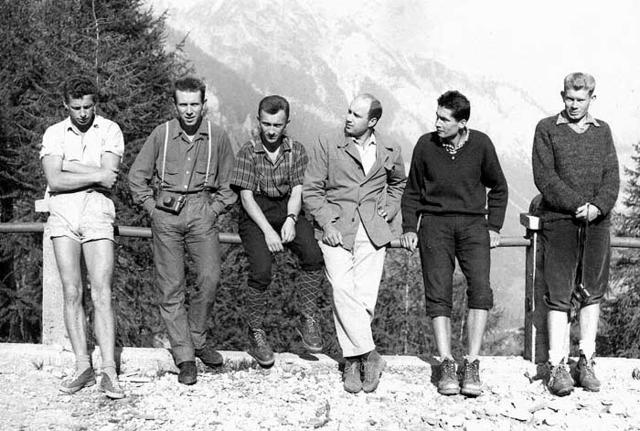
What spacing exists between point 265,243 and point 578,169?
7.57 ft

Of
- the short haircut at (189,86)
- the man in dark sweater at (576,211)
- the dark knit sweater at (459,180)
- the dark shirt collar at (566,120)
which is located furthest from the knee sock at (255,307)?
the dark shirt collar at (566,120)

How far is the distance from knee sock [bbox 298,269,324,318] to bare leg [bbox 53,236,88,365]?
160 centimetres

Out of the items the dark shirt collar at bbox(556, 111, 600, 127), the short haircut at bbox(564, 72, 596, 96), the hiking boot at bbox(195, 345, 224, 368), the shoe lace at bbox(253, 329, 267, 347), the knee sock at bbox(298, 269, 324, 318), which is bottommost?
the hiking boot at bbox(195, 345, 224, 368)

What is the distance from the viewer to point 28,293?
22.1 meters

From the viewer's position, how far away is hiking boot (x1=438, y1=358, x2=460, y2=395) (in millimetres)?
5109

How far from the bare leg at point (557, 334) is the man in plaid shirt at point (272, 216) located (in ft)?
5.51

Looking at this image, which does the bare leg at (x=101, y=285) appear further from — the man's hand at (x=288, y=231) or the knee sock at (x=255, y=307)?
the man's hand at (x=288, y=231)

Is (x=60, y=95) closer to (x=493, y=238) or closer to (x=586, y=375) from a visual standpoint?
(x=493, y=238)

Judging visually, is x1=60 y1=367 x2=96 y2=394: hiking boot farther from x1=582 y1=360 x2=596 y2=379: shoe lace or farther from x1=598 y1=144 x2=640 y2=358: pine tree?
x1=598 y1=144 x2=640 y2=358: pine tree

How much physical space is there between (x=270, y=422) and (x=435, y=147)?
224 centimetres

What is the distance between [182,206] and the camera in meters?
5.28

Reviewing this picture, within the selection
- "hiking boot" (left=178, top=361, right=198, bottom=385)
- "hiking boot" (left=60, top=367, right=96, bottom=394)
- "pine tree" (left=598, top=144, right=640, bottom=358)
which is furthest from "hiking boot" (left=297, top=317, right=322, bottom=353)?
"pine tree" (left=598, top=144, right=640, bottom=358)

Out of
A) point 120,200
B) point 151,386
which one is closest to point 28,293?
point 120,200

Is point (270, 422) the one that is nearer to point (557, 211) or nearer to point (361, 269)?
point (361, 269)
